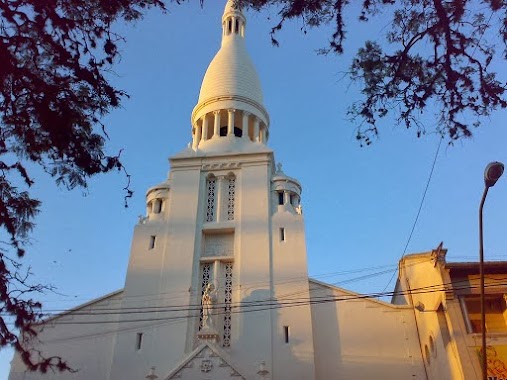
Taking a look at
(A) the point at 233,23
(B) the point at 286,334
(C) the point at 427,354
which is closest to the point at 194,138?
(A) the point at 233,23

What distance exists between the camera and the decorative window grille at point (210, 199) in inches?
945

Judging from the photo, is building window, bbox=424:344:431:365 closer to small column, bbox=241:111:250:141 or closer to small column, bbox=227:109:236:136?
small column, bbox=241:111:250:141

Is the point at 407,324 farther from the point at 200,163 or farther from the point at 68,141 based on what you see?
the point at 68,141

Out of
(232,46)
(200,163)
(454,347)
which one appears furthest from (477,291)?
(232,46)

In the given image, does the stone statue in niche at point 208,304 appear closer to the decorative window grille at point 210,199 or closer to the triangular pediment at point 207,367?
the triangular pediment at point 207,367

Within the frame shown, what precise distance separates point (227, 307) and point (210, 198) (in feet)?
18.5

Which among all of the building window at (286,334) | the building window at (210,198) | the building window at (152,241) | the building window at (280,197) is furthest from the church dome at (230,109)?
the building window at (286,334)

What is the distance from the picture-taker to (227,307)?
21.0 meters

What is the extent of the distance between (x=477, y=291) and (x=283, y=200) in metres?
9.81

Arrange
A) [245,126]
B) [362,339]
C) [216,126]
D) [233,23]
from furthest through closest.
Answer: [233,23], [245,126], [216,126], [362,339]

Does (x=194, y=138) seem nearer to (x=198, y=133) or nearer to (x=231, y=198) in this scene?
(x=198, y=133)

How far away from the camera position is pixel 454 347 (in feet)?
52.8

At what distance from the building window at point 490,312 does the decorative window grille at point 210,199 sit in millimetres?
11180

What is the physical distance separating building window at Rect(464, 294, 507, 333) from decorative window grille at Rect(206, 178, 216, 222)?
11180 millimetres
